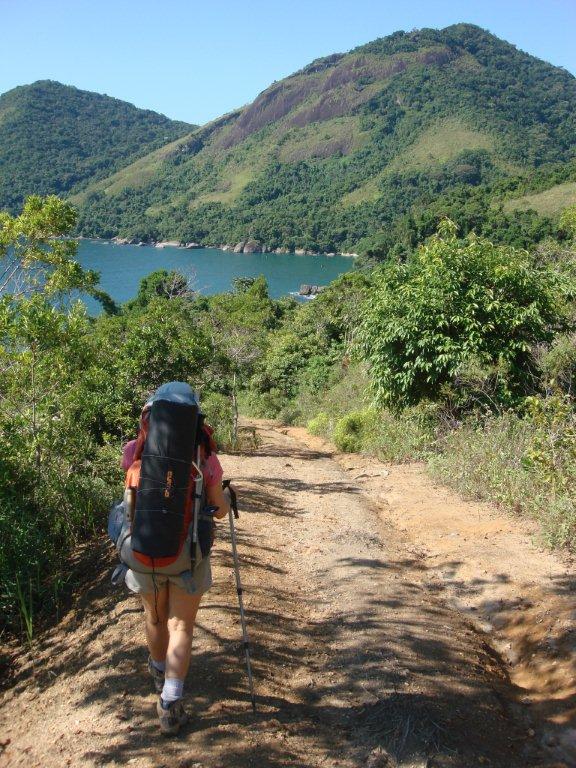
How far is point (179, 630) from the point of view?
3107 mm

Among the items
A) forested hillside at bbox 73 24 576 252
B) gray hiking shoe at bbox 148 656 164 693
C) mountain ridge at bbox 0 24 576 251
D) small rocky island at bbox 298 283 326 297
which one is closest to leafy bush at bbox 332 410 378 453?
gray hiking shoe at bbox 148 656 164 693

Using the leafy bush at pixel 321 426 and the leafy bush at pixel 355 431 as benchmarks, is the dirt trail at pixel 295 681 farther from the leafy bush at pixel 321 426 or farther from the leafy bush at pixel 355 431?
the leafy bush at pixel 321 426

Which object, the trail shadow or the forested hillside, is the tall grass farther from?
the forested hillside

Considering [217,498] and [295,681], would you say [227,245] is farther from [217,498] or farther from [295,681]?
[217,498]

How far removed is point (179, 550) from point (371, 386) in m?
9.31

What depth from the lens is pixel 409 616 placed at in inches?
180

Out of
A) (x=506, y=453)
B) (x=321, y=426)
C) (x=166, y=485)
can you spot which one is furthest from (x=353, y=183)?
(x=166, y=485)

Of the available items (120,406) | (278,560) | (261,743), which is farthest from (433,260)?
(261,743)

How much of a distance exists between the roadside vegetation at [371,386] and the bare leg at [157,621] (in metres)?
1.99

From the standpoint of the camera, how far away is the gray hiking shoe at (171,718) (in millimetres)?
3102

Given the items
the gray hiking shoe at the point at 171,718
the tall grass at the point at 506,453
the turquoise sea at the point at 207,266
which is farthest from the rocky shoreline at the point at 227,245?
the gray hiking shoe at the point at 171,718

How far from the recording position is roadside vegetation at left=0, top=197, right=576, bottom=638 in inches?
233

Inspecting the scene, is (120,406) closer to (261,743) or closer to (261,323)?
(261,743)

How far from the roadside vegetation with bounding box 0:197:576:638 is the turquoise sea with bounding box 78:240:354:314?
7501cm
